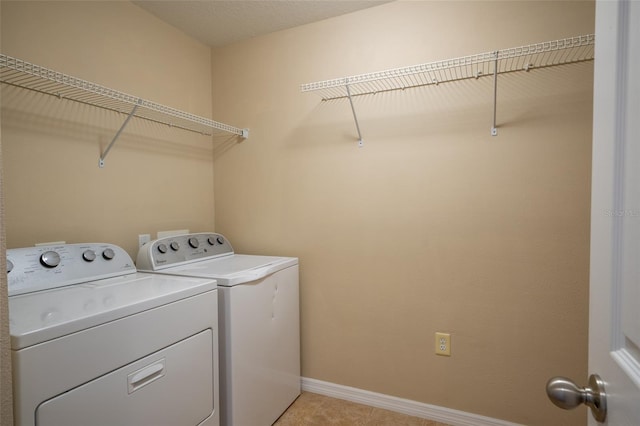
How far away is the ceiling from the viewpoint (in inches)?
76.4

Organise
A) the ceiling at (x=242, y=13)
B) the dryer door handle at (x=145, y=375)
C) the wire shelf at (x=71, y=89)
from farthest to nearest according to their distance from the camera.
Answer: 1. the ceiling at (x=242, y=13)
2. the wire shelf at (x=71, y=89)
3. the dryer door handle at (x=145, y=375)

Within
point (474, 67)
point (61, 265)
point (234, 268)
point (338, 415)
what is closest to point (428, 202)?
point (474, 67)

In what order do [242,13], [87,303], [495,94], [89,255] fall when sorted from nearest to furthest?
[87,303], [89,255], [495,94], [242,13]

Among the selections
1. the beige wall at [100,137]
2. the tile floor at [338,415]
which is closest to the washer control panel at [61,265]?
the beige wall at [100,137]

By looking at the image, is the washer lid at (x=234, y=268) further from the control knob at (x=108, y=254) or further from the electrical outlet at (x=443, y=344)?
the electrical outlet at (x=443, y=344)

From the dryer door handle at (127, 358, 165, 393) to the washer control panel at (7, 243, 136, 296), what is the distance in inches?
22.0

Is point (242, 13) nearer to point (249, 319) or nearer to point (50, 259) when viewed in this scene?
point (50, 259)

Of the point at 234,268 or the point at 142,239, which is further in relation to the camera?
the point at 142,239

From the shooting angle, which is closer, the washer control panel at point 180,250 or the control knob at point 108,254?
the control knob at point 108,254

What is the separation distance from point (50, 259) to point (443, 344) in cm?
193

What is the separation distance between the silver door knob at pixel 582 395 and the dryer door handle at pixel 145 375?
3.82ft

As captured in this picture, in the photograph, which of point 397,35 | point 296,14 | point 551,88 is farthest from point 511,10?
point 296,14

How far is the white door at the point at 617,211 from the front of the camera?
478 millimetres

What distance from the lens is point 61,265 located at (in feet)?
4.67
